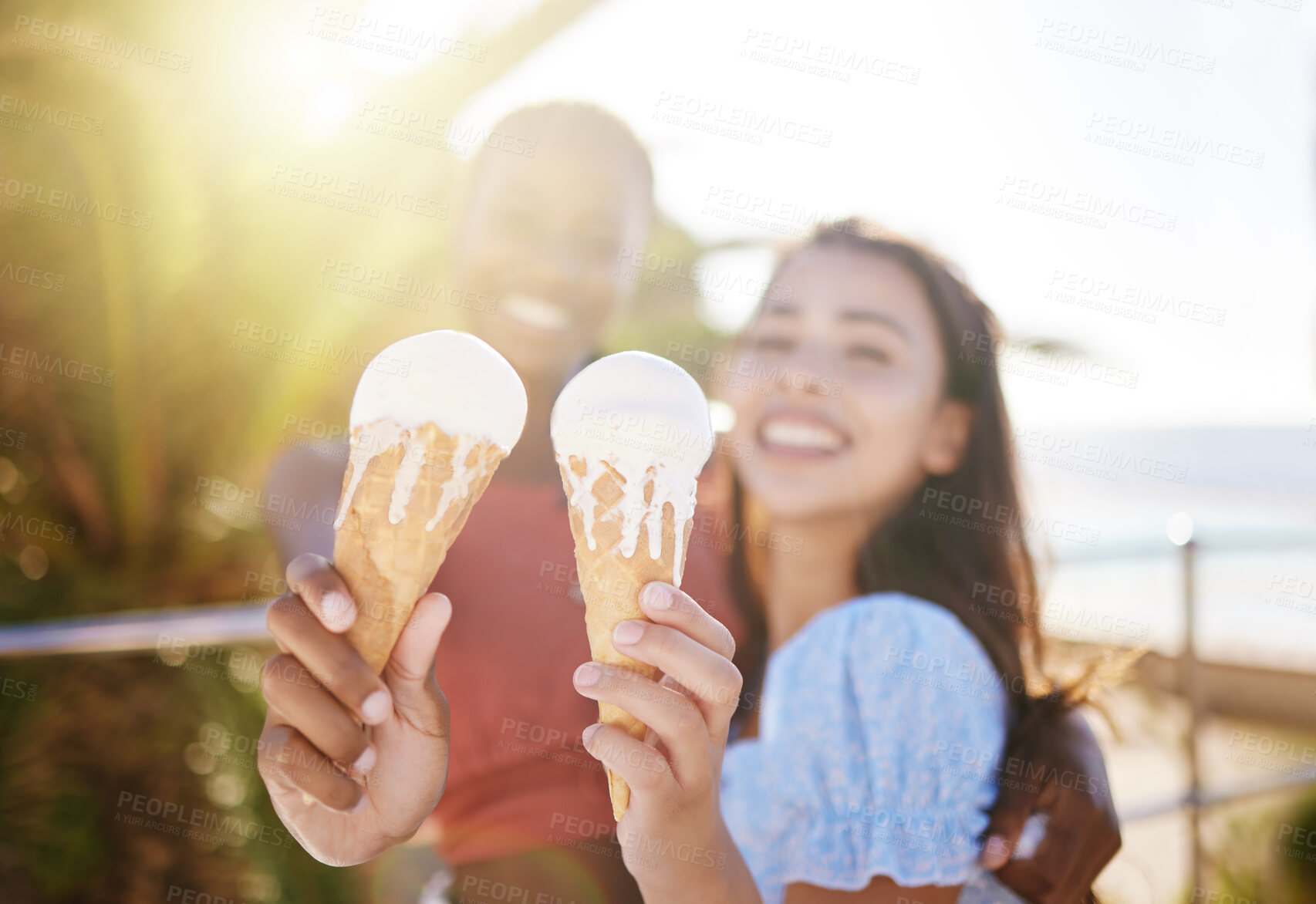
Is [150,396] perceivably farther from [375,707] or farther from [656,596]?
[656,596]

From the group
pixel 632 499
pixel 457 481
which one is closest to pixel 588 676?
pixel 632 499

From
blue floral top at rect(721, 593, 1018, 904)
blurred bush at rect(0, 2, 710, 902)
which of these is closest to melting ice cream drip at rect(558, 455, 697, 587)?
blue floral top at rect(721, 593, 1018, 904)

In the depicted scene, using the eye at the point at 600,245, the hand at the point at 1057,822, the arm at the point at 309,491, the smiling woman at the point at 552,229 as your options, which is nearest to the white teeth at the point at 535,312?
the smiling woman at the point at 552,229

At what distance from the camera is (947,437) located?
2.53 meters

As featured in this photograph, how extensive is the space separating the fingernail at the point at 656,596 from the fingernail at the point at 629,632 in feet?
0.13

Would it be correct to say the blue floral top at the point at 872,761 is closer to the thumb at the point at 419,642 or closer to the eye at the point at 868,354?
the eye at the point at 868,354

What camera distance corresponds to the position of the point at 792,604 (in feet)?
8.49

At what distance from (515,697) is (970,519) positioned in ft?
5.22

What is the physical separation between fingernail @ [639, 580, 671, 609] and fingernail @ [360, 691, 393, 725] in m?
0.48

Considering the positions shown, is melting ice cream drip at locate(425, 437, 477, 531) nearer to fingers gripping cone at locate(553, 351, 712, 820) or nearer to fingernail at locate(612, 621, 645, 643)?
fingers gripping cone at locate(553, 351, 712, 820)

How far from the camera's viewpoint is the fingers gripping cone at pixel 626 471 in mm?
1366

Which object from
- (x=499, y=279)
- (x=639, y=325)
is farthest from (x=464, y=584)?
(x=639, y=325)

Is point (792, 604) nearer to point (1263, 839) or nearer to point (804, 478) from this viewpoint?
point (804, 478)

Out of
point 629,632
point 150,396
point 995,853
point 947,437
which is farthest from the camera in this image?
point 150,396
